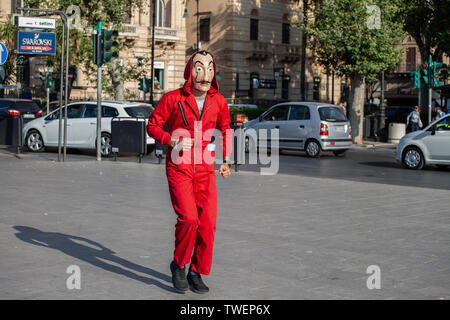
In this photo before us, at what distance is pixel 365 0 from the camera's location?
3033 cm

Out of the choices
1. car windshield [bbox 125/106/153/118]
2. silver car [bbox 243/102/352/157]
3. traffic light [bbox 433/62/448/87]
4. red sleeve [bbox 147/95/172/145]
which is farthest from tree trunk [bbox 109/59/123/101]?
red sleeve [bbox 147/95/172/145]

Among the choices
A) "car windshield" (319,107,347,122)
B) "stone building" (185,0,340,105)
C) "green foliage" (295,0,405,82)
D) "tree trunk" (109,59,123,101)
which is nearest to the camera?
"car windshield" (319,107,347,122)

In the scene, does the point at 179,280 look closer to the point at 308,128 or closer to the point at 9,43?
the point at 308,128

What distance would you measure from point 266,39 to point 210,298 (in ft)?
185

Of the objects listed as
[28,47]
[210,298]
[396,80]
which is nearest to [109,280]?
[210,298]

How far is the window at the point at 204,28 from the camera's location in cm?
5869

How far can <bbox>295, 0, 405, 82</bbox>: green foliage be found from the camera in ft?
99.3

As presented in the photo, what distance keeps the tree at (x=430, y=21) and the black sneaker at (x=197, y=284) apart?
3629cm

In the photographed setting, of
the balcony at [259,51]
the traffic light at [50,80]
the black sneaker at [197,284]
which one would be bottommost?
the black sneaker at [197,284]

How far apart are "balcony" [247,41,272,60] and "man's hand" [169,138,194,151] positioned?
53402 mm

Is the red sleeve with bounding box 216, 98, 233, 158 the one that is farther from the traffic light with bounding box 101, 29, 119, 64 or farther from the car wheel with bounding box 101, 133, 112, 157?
the car wheel with bounding box 101, 133, 112, 157

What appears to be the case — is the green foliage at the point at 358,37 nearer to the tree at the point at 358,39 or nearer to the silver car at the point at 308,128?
the tree at the point at 358,39

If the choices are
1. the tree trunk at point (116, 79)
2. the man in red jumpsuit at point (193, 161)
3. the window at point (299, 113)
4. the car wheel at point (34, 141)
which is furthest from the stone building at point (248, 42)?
the man in red jumpsuit at point (193, 161)

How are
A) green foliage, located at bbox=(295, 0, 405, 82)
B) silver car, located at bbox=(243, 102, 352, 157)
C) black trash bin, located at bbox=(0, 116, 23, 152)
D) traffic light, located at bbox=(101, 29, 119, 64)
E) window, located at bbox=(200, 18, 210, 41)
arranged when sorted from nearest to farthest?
traffic light, located at bbox=(101, 29, 119, 64) < black trash bin, located at bbox=(0, 116, 23, 152) < silver car, located at bbox=(243, 102, 352, 157) < green foliage, located at bbox=(295, 0, 405, 82) < window, located at bbox=(200, 18, 210, 41)
